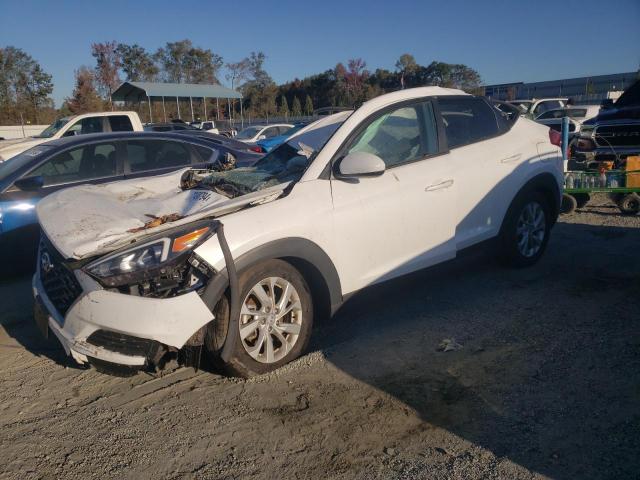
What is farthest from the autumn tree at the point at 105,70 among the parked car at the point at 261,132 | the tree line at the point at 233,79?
the parked car at the point at 261,132

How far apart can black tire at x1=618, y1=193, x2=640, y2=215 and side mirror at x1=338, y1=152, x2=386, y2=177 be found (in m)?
5.52

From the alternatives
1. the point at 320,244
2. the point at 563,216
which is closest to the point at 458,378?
the point at 320,244

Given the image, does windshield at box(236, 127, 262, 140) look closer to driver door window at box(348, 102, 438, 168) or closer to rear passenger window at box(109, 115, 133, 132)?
rear passenger window at box(109, 115, 133, 132)

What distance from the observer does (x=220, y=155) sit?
22.6ft

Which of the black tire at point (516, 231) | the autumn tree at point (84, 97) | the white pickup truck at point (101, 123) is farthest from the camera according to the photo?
the autumn tree at point (84, 97)

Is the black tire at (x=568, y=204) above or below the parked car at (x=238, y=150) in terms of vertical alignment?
below

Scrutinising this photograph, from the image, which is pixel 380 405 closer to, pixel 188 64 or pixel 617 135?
pixel 617 135

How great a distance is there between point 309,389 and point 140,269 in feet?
4.08

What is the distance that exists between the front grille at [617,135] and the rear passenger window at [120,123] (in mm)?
10428

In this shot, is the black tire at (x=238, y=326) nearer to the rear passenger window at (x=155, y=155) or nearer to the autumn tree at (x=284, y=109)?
the rear passenger window at (x=155, y=155)

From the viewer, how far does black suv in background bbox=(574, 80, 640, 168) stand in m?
8.38

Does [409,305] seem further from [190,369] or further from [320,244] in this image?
[190,369]

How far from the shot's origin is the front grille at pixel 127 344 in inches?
115


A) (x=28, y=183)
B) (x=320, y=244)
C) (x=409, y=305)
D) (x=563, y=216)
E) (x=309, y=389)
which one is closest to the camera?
(x=309, y=389)
